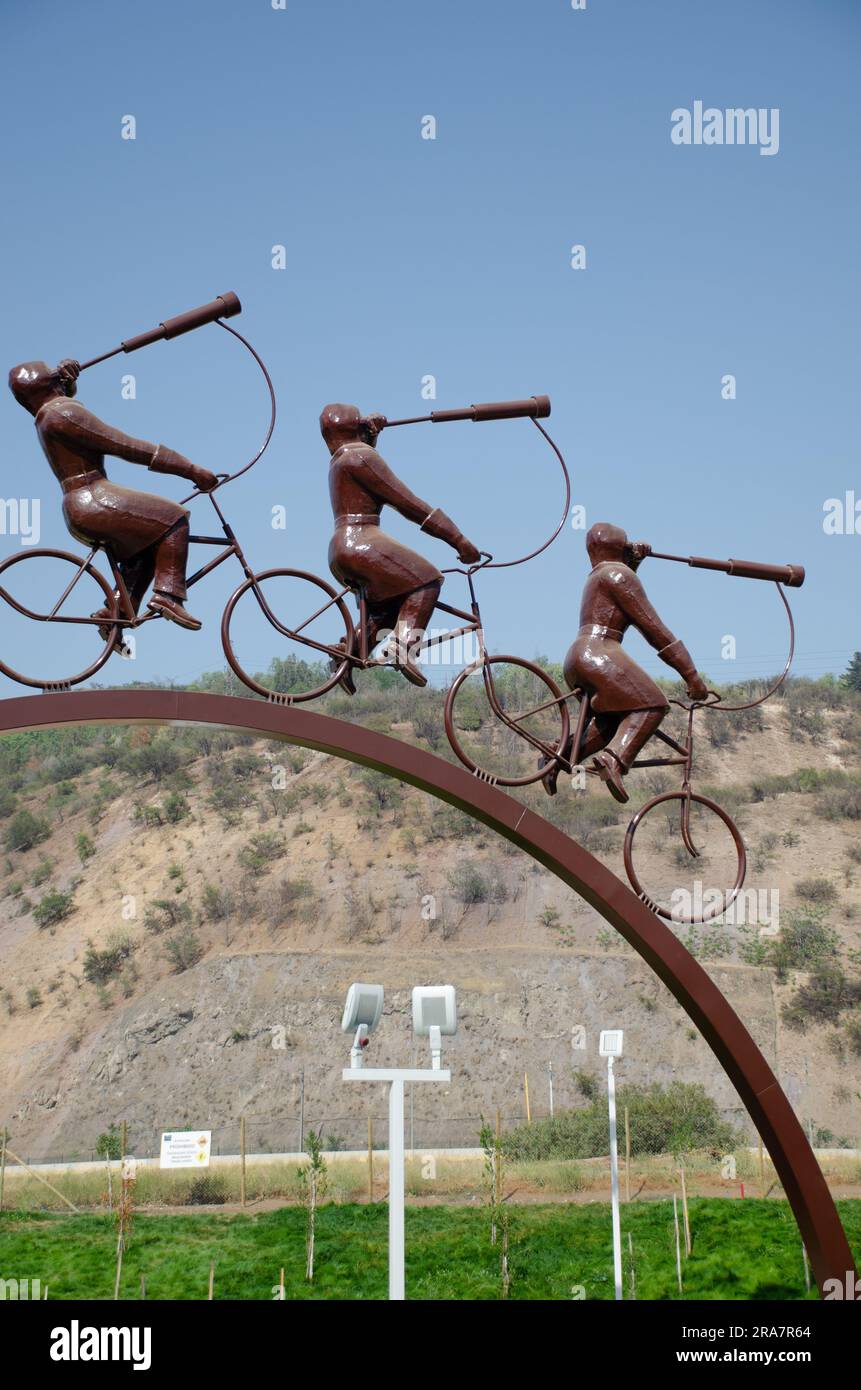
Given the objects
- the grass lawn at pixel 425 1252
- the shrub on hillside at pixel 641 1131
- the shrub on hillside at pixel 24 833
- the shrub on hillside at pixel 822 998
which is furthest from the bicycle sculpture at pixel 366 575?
the shrub on hillside at pixel 24 833

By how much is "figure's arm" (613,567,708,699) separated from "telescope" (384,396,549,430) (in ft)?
3.03

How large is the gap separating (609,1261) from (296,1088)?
8.40m

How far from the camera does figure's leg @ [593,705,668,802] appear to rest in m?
6.75

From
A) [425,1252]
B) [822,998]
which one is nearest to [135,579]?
[425,1252]

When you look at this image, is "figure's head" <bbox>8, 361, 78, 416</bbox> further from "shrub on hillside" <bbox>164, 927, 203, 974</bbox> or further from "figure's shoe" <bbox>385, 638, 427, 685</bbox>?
"shrub on hillside" <bbox>164, 927, 203, 974</bbox>

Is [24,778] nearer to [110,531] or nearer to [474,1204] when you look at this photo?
[474,1204]

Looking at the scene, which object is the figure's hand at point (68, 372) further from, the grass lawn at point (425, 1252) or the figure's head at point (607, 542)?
the grass lawn at point (425, 1252)

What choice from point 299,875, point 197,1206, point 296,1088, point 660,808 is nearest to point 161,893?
point 299,875

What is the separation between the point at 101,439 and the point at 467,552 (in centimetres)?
184

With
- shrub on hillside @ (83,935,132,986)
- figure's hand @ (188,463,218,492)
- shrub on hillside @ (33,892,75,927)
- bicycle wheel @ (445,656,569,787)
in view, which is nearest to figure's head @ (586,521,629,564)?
figure's hand @ (188,463,218,492)

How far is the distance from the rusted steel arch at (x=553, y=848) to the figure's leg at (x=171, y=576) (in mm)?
480

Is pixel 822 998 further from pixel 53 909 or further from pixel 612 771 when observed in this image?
pixel 612 771

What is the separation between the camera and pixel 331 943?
25.3 meters

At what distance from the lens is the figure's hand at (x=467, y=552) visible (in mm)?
6875
